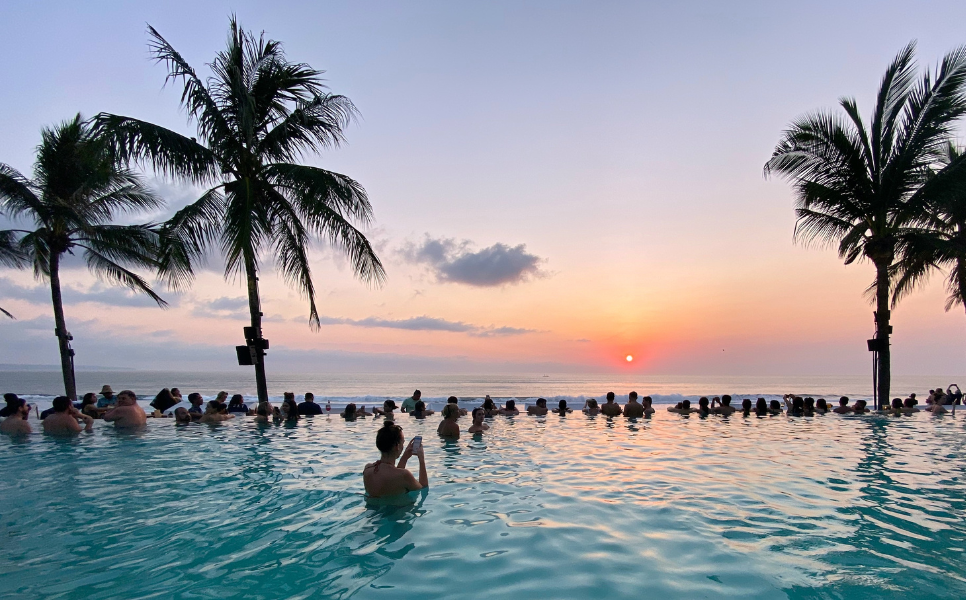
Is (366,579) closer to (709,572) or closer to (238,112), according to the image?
(709,572)

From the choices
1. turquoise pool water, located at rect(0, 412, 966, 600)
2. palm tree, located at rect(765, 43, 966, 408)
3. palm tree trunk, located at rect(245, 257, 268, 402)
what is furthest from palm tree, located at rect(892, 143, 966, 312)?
palm tree trunk, located at rect(245, 257, 268, 402)

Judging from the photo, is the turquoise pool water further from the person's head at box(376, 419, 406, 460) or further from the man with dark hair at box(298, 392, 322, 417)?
the man with dark hair at box(298, 392, 322, 417)

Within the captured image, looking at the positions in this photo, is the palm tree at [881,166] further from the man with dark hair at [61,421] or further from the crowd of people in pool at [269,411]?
the man with dark hair at [61,421]

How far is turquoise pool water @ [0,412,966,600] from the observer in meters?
4.22

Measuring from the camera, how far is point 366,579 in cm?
425

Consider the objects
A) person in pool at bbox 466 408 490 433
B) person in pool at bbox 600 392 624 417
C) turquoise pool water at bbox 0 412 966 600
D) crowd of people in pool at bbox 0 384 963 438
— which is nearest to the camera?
turquoise pool water at bbox 0 412 966 600

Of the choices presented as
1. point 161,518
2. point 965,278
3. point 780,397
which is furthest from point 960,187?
point 780,397

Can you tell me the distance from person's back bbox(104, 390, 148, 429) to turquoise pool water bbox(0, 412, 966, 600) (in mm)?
2296

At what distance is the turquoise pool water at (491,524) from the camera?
4.22 m

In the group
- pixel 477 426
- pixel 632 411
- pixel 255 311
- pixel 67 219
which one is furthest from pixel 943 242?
pixel 67 219

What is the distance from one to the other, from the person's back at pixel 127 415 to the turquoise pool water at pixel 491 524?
2296 mm

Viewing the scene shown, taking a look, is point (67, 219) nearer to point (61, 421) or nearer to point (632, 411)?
point (61, 421)

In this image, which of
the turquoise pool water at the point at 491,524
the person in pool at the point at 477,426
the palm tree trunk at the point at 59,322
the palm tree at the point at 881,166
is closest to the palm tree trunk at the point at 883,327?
the palm tree at the point at 881,166

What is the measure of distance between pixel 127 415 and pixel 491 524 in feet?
39.7
